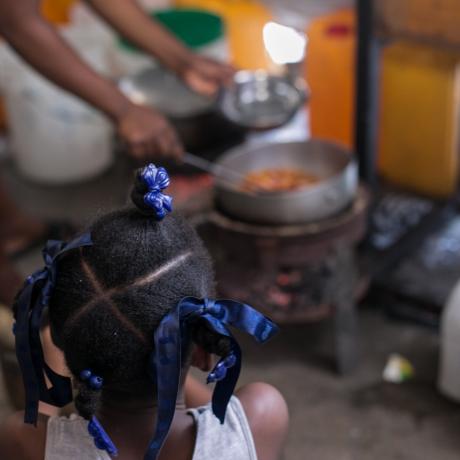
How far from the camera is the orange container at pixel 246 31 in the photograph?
371 centimetres

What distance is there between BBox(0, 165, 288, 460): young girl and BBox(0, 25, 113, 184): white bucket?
7.81 ft

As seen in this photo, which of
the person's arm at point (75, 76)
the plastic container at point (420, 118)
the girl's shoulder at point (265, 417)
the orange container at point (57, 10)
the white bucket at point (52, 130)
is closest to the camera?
A: the girl's shoulder at point (265, 417)

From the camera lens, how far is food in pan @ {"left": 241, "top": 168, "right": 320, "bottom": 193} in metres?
2.49

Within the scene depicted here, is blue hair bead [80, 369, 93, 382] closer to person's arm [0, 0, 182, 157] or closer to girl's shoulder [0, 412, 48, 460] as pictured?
girl's shoulder [0, 412, 48, 460]

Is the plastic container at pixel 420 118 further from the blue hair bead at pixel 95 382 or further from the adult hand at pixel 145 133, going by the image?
the blue hair bead at pixel 95 382

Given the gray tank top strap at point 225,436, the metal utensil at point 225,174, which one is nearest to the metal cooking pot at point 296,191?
the metal utensil at point 225,174

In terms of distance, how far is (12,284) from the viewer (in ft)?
8.63

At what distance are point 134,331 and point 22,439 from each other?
0.38 m

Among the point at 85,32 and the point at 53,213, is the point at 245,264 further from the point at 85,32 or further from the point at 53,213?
the point at 85,32

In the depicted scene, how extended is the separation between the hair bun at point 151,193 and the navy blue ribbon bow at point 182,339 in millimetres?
142

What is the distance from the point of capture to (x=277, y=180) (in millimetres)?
2619

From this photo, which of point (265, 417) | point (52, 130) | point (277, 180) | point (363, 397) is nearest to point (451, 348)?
point (363, 397)

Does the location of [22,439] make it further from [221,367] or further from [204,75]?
[204,75]

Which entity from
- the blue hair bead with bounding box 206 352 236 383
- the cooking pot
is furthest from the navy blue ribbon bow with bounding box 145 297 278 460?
the cooking pot
